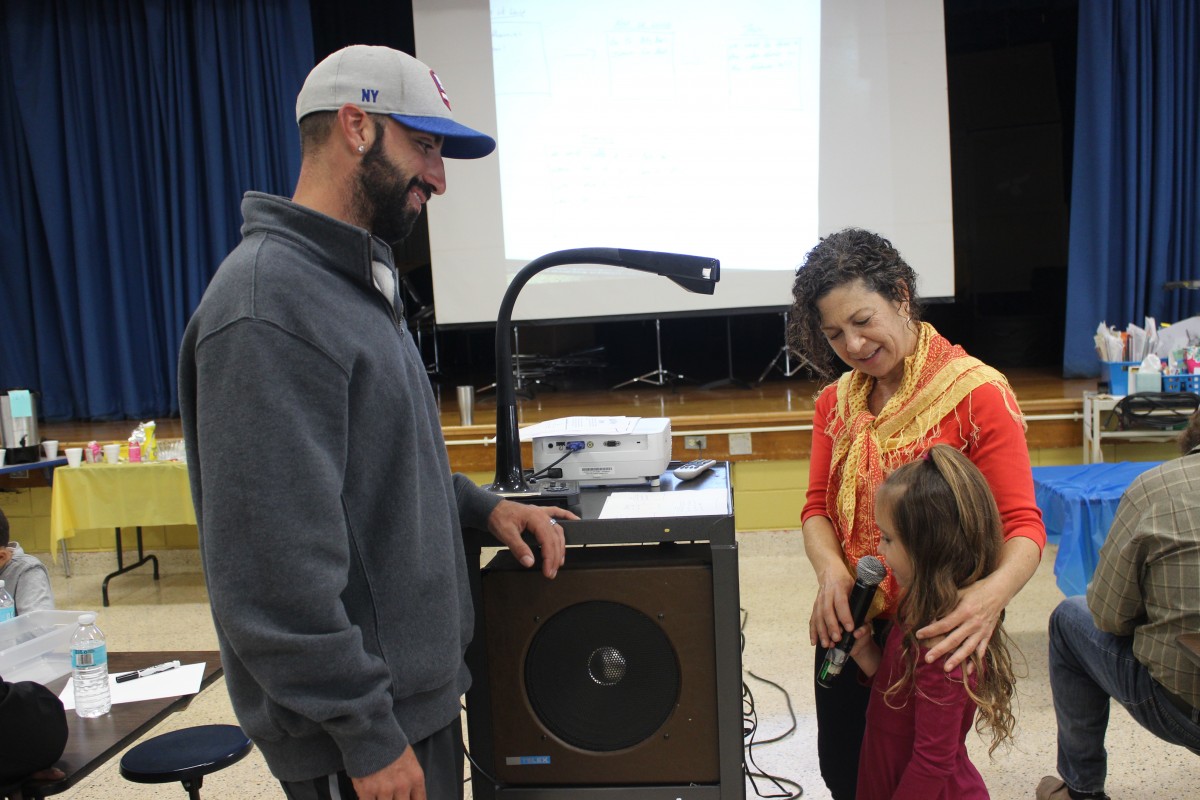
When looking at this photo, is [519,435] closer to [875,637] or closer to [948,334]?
[875,637]

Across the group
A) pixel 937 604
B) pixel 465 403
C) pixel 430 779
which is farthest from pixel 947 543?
pixel 465 403

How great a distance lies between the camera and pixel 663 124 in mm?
→ 5062

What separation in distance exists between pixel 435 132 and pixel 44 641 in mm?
1294

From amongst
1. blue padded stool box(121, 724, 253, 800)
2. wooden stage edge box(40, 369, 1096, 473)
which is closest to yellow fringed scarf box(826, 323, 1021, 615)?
blue padded stool box(121, 724, 253, 800)

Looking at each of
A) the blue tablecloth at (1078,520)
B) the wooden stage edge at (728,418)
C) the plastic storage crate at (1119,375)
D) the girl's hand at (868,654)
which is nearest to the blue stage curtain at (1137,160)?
the wooden stage edge at (728,418)

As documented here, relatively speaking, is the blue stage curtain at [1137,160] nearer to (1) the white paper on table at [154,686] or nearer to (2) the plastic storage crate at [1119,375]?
(2) the plastic storage crate at [1119,375]

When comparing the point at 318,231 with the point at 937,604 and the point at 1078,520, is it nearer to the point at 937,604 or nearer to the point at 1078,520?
the point at 937,604

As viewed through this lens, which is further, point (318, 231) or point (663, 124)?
point (663, 124)

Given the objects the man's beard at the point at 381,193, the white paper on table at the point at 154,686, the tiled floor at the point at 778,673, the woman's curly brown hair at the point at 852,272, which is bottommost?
the tiled floor at the point at 778,673

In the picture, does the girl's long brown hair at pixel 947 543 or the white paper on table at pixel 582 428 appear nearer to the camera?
the girl's long brown hair at pixel 947 543

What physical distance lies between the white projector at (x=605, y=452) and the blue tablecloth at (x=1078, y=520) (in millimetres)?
1385

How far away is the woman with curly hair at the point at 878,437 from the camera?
1.40m

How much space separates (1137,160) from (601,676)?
4798 mm

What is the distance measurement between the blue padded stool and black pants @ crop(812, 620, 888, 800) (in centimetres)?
100
